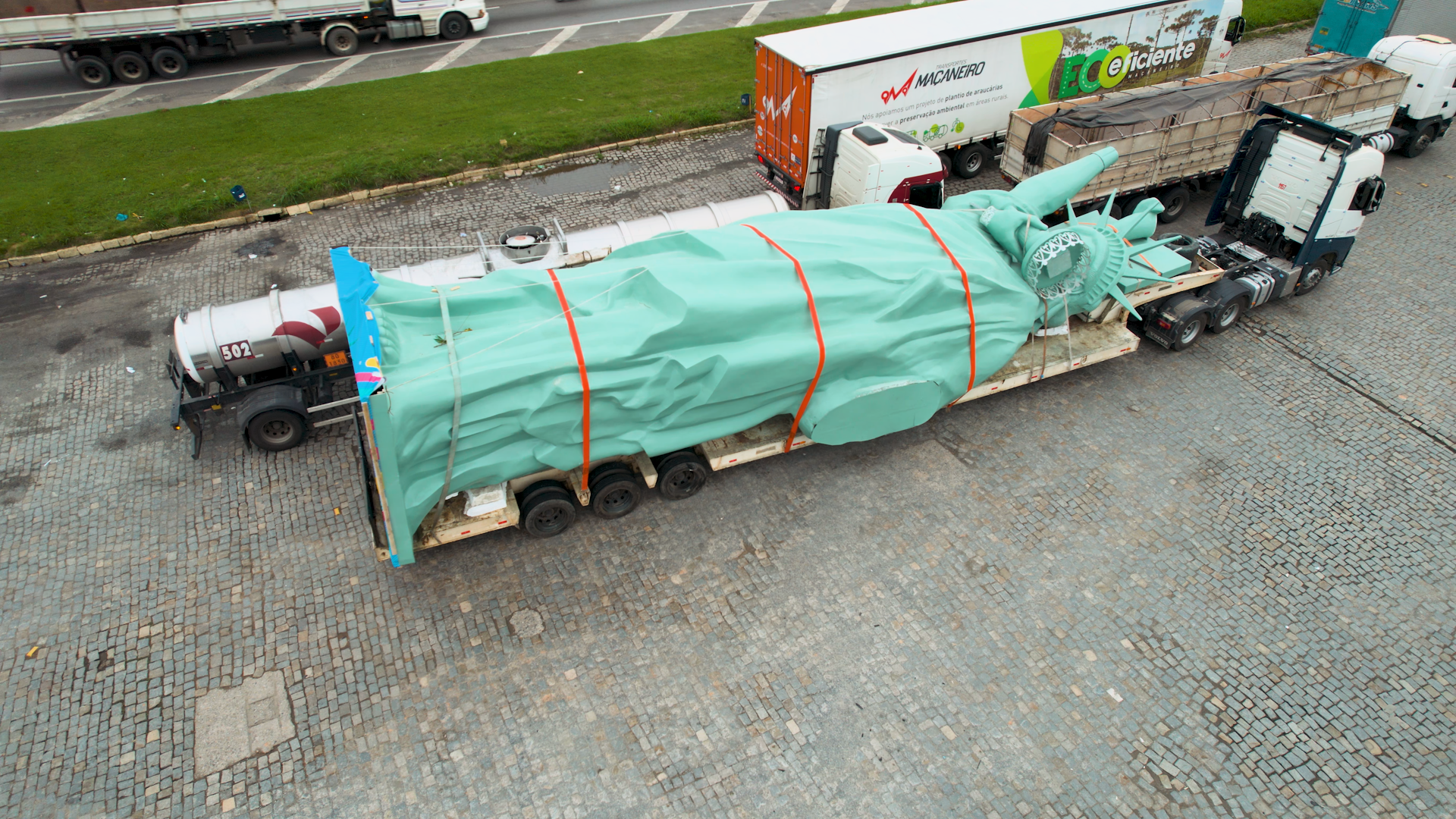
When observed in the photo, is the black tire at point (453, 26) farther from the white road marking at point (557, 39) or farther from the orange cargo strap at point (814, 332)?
the orange cargo strap at point (814, 332)

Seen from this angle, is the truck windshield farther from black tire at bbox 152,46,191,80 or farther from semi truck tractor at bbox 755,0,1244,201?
black tire at bbox 152,46,191,80

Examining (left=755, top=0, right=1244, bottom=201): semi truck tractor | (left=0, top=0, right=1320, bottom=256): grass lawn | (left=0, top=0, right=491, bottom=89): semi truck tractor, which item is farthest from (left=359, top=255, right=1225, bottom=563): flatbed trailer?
(left=0, top=0, right=491, bottom=89): semi truck tractor

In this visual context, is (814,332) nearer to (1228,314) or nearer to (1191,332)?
(1191,332)

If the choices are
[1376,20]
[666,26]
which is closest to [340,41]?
[666,26]

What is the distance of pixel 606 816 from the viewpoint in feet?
23.9

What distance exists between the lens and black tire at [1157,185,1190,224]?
16000 mm

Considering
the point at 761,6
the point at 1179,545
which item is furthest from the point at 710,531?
the point at 761,6

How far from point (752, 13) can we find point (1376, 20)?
17142mm

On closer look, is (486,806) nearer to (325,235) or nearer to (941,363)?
(941,363)

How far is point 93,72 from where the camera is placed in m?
21.6

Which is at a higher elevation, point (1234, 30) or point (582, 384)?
point (1234, 30)

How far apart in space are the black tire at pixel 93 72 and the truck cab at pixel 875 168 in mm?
19928

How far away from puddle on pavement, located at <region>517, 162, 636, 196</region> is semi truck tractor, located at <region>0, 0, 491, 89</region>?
1012 centimetres

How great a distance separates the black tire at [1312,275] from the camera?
1337 cm
